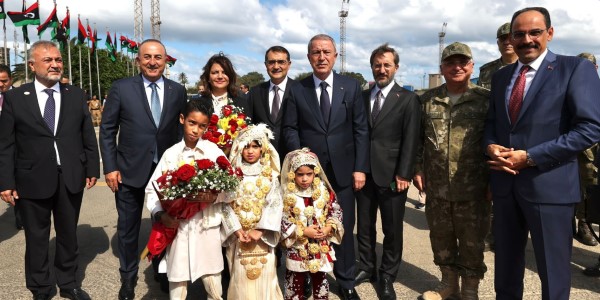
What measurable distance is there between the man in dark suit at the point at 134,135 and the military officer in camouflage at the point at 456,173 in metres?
2.64

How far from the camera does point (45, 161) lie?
4.04 meters

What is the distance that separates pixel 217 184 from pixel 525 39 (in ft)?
8.25

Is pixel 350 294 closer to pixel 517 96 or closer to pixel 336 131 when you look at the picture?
pixel 336 131

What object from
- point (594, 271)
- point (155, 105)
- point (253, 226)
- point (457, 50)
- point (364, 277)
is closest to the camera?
point (253, 226)

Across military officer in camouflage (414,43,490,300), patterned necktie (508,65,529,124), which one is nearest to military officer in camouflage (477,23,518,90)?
military officer in camouflage (414,43,490,300)

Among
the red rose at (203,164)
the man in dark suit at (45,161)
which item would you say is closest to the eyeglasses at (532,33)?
the red rose at (203,164)

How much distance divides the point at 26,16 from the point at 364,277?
81.7 ft

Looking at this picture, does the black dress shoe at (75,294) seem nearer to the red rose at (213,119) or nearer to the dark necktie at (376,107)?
the red rose at (213,119)

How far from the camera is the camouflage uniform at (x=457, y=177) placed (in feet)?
12.6

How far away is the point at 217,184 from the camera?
3199mm

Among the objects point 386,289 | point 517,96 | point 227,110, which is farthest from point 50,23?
point 517,96

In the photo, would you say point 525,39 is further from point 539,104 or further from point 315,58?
point 315,58

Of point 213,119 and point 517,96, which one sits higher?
point 517,96

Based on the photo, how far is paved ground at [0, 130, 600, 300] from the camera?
4410mm
